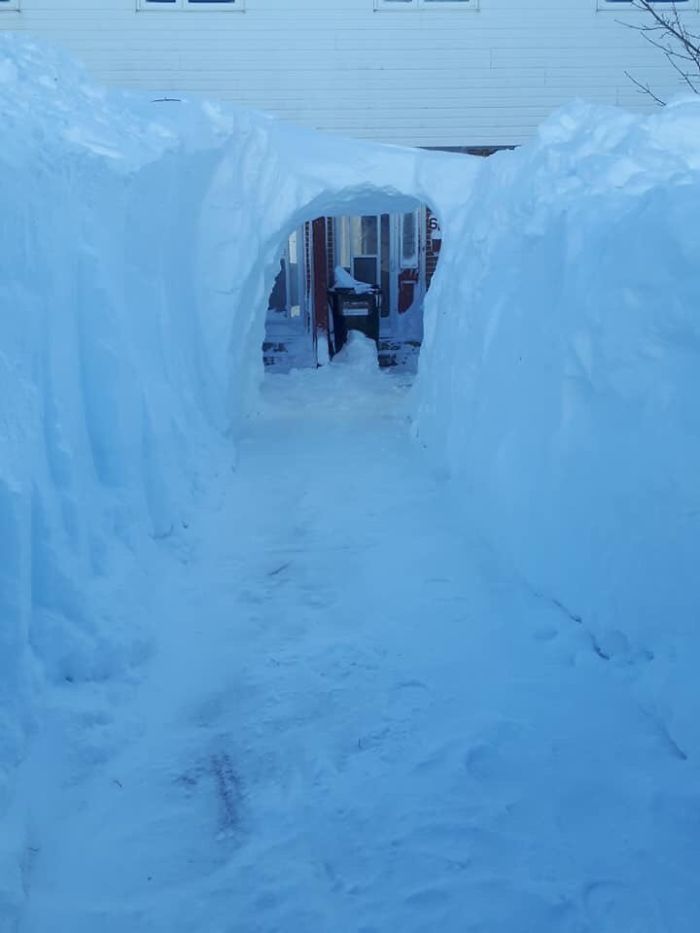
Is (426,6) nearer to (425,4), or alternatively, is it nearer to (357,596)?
(425,4)

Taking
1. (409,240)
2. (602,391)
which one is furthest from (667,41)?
(602,391)

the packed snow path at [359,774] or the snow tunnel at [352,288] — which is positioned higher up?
the packed snow path at [359,774]

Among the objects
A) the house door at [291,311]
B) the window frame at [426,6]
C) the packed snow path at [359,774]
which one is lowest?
the house door at [291,311]

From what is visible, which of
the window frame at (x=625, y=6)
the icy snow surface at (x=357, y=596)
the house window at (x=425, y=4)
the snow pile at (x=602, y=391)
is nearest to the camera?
the icy snow surface at (x=357, y=596)

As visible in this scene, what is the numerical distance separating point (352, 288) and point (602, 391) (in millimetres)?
9845

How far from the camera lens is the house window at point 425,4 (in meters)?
11.1

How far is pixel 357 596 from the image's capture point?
4969 millimetres

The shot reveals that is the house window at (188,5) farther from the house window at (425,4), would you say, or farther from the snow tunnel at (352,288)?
the snow tunnel at (352,288)

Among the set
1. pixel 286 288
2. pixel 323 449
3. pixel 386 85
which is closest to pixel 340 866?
pixel 323 449

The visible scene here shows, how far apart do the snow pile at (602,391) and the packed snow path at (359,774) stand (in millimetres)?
260

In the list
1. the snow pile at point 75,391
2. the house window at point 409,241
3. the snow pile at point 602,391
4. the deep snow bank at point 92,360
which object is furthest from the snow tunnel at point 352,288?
the snow pile at point 75,391

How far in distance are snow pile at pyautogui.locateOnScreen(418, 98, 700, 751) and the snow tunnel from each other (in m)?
6.95

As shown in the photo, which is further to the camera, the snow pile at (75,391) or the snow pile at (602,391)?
the snow pile at (602,391)

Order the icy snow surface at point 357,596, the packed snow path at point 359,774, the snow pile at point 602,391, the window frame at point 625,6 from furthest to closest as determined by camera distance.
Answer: the window frame at point 625,6 < the snow pile at point 602,391 < the icy snow surface at point 357,596 < the packed snow path at point 359,774
